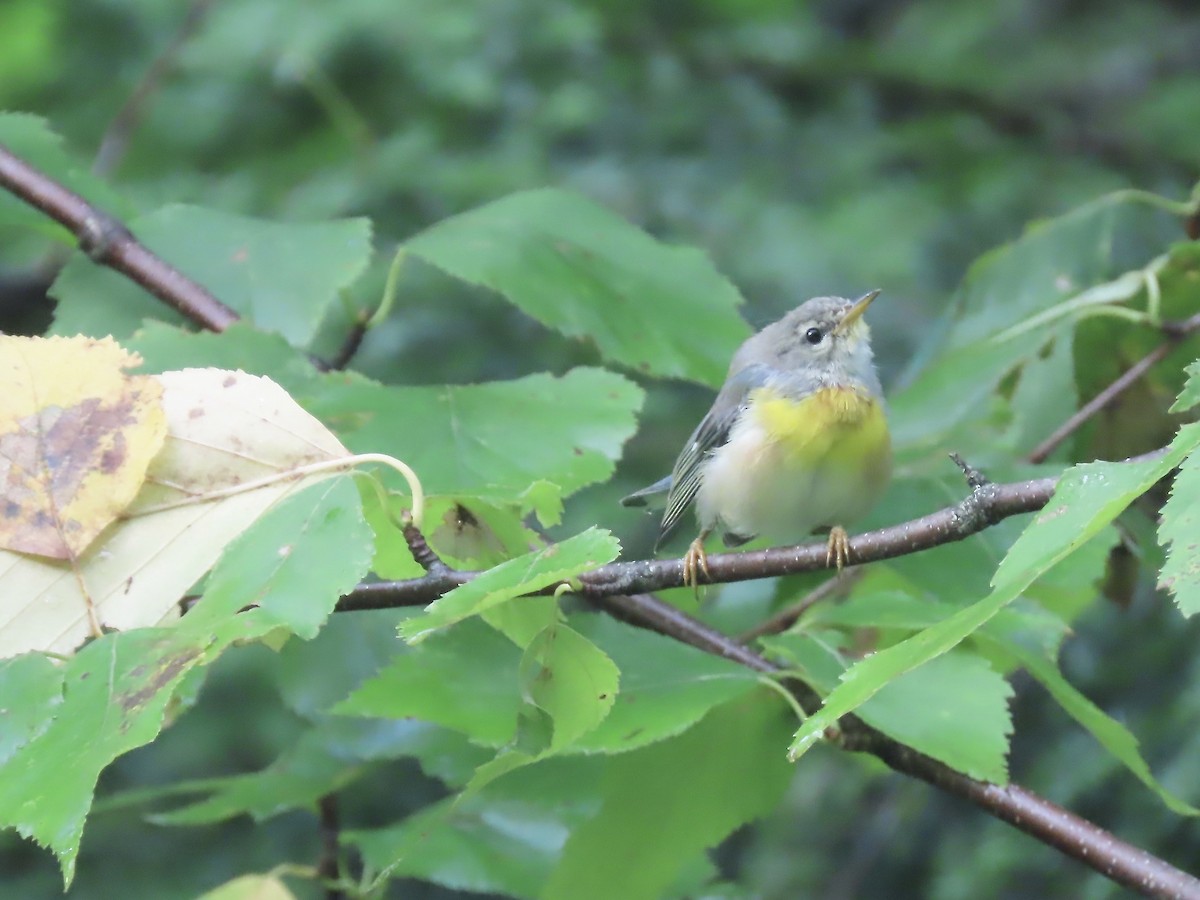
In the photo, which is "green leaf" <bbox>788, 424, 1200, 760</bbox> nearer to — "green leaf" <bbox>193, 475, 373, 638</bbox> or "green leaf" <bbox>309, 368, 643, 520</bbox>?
"green leaf" <bbox>193, 475, 373, 638</bbox>

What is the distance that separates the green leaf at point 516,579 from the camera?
1003 millimetres

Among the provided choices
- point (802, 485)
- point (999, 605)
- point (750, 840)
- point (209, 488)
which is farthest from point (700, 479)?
point (750, 840)

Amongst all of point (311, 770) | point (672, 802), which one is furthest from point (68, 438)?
point (311, 770)

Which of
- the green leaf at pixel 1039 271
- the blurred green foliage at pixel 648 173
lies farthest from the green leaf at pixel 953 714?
the blurred green foliage at pixel 648 173

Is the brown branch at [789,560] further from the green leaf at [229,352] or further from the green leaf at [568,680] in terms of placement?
the green leaf at [229,352]

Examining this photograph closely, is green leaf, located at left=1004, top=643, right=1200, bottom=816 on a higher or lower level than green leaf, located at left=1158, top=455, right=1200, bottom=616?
lower

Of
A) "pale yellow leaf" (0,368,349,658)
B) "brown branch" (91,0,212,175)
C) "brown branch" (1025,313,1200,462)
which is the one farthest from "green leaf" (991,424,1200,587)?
"brown branch" (91,0,212,175)

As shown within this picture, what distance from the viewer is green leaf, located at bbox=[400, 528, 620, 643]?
Result: 1.00 m

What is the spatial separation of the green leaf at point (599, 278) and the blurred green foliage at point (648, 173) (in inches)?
59.5

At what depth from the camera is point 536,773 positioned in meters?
1.86

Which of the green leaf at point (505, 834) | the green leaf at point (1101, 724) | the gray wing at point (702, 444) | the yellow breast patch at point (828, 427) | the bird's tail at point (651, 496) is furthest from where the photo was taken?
the bird's tail at point (651, 496)

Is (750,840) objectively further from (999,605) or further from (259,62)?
(999,605)

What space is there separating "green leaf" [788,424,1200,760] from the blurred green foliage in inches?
95.2

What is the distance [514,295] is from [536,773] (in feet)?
2.33
